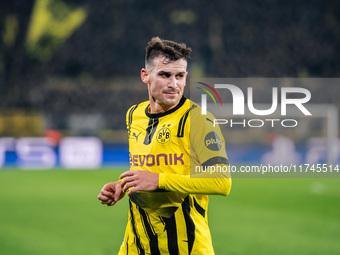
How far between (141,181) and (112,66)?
28.7 m

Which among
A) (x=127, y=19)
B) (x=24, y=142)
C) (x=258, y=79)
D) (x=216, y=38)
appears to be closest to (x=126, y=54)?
(x=127, y=19)

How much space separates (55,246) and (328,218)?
15.0 ft

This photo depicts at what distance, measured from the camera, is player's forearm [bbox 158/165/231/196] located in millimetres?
2482

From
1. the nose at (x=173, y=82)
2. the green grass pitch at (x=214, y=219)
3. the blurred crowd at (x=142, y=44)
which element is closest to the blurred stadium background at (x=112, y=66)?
the blurred crowd at (x=142, y=44)

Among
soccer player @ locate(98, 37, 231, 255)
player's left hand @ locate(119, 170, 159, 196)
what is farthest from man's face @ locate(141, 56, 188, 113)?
player's left hand @ locate(119, 170, 159, 196)

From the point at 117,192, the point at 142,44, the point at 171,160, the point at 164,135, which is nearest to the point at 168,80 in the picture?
the point at 164,135

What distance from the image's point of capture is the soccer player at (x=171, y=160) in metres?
2.58

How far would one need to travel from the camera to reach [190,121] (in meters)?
2.63

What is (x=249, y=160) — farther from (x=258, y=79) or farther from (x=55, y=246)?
(x=55, y=246)

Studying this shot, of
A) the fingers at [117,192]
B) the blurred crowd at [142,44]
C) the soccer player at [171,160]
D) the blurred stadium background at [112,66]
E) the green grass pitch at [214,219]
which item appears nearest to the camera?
the soccer player at [171,160]

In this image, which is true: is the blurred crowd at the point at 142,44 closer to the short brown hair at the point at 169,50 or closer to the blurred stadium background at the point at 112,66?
the blurred stadium background at the point at 112,66

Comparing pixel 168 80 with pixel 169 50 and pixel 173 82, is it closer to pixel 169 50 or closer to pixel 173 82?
pixel 173 82

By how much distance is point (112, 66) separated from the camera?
30734mm

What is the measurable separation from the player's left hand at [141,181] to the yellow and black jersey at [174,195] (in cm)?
12
